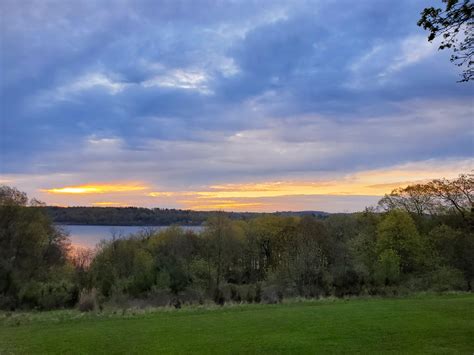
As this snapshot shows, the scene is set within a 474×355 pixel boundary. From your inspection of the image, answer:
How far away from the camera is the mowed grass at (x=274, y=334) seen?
13117 millimetres

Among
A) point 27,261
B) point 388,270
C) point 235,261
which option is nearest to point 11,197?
point 27,261

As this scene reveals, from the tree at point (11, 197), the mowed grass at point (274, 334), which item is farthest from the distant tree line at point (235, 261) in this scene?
the mowed grass at point (274, 334)

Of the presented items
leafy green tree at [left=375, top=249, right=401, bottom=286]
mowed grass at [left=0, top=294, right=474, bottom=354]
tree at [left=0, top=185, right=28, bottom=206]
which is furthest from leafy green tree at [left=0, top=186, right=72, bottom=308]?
leafy green tree at [left=375, top=249, right=401, bottom=286]

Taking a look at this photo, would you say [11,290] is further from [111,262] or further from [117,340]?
[117,340]

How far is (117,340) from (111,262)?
1243 inches

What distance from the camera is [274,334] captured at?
15406 mm

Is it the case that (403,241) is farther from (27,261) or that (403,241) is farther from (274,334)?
(27,261)

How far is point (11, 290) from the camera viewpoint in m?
38.2

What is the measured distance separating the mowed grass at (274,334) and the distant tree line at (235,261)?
13.7m

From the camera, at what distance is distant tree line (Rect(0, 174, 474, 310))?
3781 cm

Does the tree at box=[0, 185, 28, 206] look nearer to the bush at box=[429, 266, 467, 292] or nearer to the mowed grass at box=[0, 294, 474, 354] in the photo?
the mowed grass at box=[0, 294, 474, 354]

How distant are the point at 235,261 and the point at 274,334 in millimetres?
42903

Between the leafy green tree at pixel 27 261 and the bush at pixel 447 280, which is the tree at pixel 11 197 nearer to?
the leafy green tree at pixel 27 261

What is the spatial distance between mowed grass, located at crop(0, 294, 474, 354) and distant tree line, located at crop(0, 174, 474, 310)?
1372 centimetres
